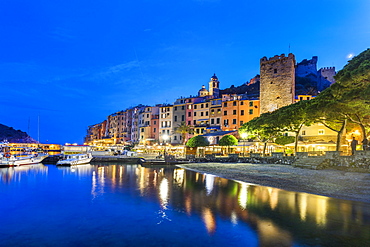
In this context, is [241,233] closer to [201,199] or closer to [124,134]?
[201,199]

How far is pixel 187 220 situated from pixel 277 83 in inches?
2082

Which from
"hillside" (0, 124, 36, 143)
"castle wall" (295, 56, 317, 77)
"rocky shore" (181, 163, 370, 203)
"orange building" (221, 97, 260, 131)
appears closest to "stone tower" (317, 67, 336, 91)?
"castle wall" (295, 56, 317, 77)

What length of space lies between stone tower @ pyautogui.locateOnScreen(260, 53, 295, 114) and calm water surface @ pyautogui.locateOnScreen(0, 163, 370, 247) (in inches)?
1689

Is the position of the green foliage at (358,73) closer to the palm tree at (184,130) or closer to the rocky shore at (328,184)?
the rocky shore at (328,184)

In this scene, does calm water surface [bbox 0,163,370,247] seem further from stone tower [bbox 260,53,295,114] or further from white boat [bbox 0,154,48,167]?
stone tower [bbox 260,53,295,114]

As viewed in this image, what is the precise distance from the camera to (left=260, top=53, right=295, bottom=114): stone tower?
56125 mm

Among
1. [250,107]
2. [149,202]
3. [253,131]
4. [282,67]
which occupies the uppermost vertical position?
[282,67]

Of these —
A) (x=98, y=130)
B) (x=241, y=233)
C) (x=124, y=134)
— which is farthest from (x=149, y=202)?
(x=98, y=130)

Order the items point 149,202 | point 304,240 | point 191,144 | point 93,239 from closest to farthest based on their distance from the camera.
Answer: point 304,240 < point 93,239 < point 149,202 < point 191,144

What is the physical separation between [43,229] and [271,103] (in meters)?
54.8

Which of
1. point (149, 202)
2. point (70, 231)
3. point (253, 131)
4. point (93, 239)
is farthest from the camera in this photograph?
point (253, 131)

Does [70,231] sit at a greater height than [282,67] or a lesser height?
lesser

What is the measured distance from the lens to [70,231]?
409 inches

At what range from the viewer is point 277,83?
2272 inches
